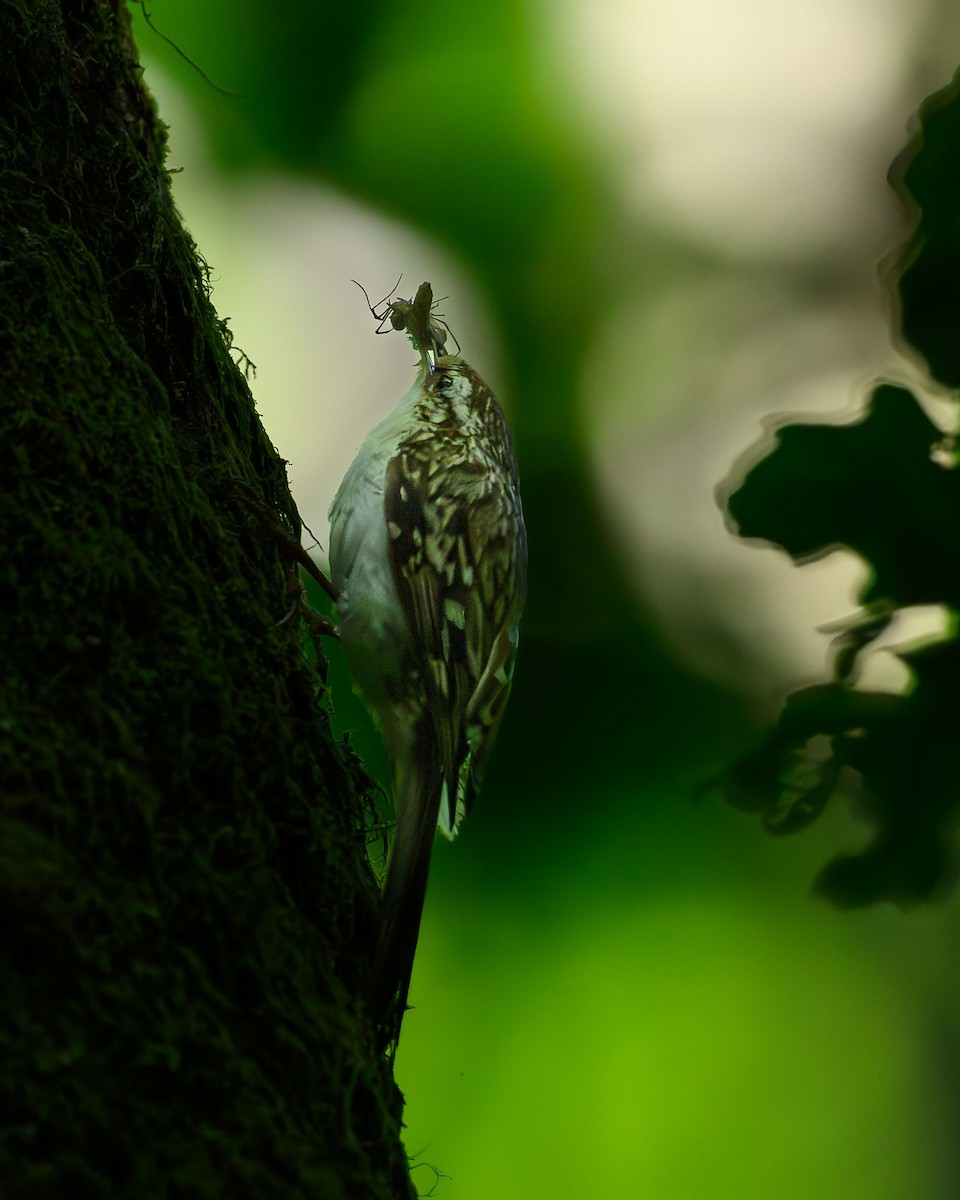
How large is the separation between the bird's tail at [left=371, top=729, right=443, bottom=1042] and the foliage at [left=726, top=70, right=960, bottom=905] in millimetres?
532

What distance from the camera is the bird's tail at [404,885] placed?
1.57m

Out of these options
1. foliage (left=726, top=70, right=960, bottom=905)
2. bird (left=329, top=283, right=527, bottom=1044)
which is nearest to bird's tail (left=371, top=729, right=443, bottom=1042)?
bird (left=329, top=283, right=527, bottom=1044)

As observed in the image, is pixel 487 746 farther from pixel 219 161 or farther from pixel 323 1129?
pixel 219 161

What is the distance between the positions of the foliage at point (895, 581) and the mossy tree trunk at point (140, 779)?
23.0 inches

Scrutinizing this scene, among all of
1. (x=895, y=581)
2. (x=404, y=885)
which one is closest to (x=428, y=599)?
(x=404, y=885)

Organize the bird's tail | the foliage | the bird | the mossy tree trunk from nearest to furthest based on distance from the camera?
1. the mossy tree trunk
2. the foliage
3. the bird's tail
4. the bird

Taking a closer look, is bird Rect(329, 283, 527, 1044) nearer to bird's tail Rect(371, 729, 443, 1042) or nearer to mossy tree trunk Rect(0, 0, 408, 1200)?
bird's tail Rect(371, 729, 443, 1042)

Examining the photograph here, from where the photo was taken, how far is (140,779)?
1.21m

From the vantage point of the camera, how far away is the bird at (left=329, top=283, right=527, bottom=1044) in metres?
2.15

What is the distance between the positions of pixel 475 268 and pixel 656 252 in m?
1.06

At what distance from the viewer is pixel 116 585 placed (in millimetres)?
1323

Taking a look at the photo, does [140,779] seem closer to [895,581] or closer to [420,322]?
[895,581]

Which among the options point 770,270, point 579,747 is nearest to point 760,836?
point 579,747

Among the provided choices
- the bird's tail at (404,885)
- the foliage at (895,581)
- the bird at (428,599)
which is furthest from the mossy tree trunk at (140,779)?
the foliage at (895,581)
